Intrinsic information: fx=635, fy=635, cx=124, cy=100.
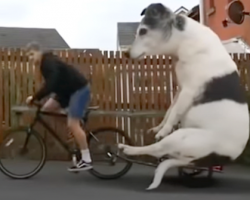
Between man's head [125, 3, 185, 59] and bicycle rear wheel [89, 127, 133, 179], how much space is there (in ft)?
4.45

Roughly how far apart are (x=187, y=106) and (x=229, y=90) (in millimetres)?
527

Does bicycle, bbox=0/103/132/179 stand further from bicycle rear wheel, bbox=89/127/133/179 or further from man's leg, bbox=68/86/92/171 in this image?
man's leg, bbox=68/86/92/171

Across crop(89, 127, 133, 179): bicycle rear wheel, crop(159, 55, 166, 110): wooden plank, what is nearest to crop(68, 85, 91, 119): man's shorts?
crop(89, 127, 133, 179): bicycle rear wheel

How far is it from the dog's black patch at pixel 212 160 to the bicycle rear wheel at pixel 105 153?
1.35 m

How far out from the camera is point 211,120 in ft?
24.1

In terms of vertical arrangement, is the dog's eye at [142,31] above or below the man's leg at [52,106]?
above

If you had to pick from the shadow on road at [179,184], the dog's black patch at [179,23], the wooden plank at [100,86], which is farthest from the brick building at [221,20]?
the dog's black patch at [179,23]

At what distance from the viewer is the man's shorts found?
8.05 metres

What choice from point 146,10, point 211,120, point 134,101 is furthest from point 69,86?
point 134,101

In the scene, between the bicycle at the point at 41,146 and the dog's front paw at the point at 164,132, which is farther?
the bicycle at the point at 41,146

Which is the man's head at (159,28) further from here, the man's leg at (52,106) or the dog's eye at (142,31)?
the man's leg at (52,106)

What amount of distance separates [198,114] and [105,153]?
1639 mm

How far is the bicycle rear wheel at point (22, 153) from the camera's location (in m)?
8.32

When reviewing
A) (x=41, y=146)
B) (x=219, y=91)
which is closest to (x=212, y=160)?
(x=219, y=91)
